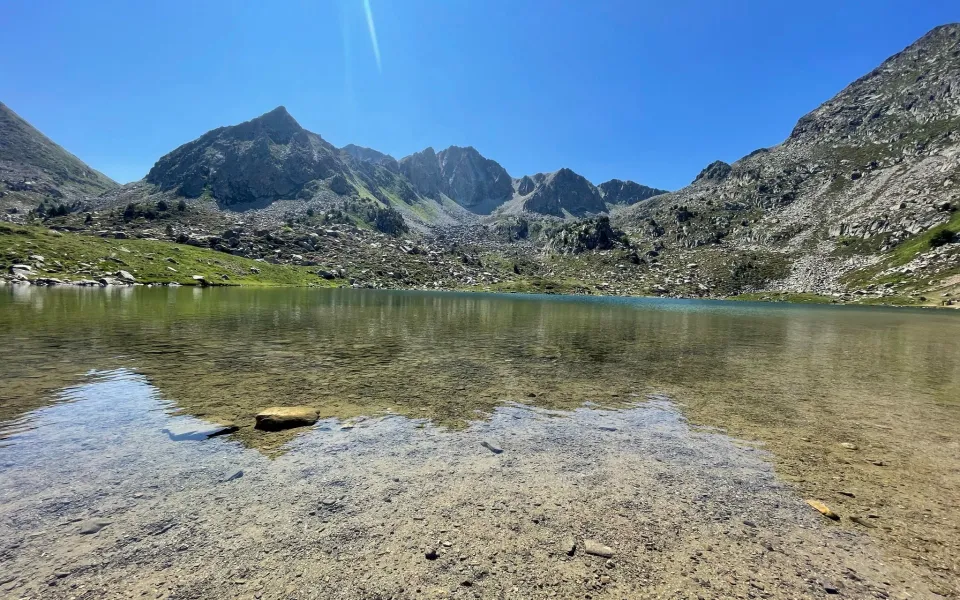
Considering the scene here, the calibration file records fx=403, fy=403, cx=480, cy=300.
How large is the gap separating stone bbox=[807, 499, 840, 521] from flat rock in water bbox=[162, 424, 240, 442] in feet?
53.7

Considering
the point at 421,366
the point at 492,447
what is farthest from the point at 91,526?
the point at 421,366

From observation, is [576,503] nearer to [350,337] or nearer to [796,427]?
[796,427]

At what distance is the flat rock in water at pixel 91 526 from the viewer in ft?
25.1

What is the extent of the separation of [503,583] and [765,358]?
33.9 metres

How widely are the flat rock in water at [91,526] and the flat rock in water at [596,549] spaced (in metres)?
9.34

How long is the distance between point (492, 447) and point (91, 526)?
9279mm

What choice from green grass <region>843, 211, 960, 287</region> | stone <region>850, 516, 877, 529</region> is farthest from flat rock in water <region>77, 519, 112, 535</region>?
green grass <region>843, 211, 960, 287</region>

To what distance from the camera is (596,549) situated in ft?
25.1

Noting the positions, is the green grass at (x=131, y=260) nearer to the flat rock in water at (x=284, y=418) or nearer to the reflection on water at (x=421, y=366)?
the reflection on water at (x=421, y=366)

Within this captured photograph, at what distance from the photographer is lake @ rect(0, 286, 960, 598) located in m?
6.80

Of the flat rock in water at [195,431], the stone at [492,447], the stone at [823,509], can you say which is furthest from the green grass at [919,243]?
the flat rock in water at [195,431]

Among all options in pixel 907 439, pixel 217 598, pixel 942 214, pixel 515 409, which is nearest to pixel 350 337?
pixel 515 409

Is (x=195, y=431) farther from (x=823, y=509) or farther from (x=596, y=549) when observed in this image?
(x=823, y=509)

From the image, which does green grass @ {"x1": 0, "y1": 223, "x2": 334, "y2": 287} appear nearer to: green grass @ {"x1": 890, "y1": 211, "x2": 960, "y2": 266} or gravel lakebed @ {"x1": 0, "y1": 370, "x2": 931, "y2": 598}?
gravel lakebed @ {"x1": 0, "y1": 370, "x2": 931, "y2": 598}
